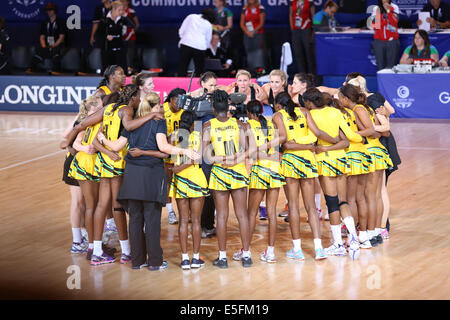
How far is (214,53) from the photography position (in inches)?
717

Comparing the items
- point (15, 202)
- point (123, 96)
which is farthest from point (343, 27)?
point (123, 96)

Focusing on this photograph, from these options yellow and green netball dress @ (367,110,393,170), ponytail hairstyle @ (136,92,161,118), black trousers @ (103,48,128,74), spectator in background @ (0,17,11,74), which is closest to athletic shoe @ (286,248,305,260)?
yellow and green netball dress @ (367,110,393,170)

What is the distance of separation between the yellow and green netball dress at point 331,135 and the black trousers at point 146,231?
1.71 metres

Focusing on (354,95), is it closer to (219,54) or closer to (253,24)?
(253,24)

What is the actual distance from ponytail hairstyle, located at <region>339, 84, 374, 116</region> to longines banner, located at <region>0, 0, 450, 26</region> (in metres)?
10.7

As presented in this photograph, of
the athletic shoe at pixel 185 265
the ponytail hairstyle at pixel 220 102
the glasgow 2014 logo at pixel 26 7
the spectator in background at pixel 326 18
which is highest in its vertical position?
the glasgow 2014 logo at pixel 26 7

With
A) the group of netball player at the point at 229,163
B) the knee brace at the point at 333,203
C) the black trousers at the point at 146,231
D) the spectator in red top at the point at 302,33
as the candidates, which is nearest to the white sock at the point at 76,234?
the group of netball player at the point at 229,163

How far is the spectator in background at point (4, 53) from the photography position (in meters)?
18.9

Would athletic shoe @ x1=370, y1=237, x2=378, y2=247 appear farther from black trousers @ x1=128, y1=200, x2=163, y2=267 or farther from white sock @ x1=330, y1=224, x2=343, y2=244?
black trousers @ x1=128, y1=200, x2=163, y2=267

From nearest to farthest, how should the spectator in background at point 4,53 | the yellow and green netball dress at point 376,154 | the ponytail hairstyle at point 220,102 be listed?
the ponytail hairstyle at point 220,102 < the yellow and green netball dress at point 376,154 < the spectator in background at point 4,53

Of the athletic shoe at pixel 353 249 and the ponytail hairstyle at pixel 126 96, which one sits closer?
Answer: the ponytail hairstyle at pixel 126 96

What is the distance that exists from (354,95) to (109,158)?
8.52 feet

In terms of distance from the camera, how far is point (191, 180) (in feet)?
24.6

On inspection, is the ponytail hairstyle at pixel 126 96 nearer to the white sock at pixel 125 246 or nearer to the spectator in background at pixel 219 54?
the white sock at pixel 125 246
